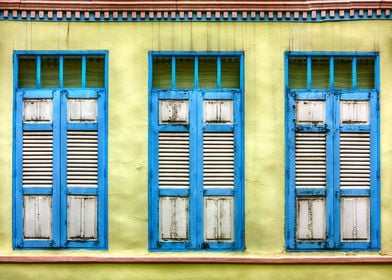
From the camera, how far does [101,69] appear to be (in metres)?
6.72

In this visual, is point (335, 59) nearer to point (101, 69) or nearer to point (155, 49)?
point (155, 49)

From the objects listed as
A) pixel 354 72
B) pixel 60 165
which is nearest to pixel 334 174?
pixel 354 72

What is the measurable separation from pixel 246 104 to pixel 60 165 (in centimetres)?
226

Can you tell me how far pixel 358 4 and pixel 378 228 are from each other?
102 inches

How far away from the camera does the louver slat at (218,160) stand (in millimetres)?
6621

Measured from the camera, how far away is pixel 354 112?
21.8 feet

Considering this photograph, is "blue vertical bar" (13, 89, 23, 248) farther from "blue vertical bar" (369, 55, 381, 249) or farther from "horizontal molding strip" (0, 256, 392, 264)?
"blue vertical bar" (369, 55, 381, 249)

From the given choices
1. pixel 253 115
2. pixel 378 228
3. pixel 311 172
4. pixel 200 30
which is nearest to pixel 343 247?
pixel 378 228

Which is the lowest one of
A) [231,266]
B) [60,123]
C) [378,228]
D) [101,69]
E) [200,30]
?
[231,266]

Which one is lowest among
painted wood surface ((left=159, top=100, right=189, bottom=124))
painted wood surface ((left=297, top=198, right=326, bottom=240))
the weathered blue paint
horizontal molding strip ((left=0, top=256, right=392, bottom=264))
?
horizontal molding strip ((left=0, top=256, right=392, bottom=264))

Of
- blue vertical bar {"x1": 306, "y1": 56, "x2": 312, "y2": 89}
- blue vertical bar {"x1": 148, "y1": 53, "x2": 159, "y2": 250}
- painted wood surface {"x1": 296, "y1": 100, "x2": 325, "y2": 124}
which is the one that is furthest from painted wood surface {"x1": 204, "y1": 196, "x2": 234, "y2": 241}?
blue vertical bar {"x1": 306, "y1": 56, "x2": 312, "y2": 89}

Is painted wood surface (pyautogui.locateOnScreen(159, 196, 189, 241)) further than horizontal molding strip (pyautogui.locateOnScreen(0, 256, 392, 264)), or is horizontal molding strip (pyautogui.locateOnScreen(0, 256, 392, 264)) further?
painted wood surface (pyautogui.locateOnScreen(159, 196, 189, 241))

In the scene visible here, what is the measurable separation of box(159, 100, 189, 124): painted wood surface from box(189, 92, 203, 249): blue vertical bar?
0.23 ft

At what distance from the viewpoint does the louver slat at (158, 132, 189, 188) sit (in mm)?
6621
